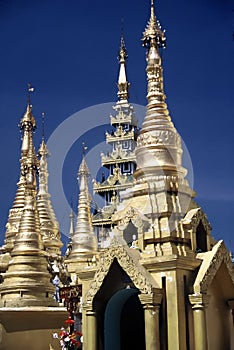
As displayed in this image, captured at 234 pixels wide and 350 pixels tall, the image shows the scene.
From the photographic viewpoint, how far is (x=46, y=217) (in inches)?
869

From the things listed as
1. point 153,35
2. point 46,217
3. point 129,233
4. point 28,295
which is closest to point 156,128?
point 153,35

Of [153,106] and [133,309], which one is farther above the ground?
[153,106]

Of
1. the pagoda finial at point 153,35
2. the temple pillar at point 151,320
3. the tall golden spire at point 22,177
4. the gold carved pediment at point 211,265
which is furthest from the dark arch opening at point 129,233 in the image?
the tall golden spire at point 22,177

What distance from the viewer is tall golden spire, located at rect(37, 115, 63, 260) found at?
67.4 ft

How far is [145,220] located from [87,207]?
9941 mm

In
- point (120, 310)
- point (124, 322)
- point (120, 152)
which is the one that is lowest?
point (124, 322)

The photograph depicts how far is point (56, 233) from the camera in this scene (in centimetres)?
2159

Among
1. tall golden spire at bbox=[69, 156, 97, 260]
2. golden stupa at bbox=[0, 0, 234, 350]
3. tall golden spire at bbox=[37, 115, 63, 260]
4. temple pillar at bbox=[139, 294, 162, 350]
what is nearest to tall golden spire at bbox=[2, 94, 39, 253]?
tall golden spire at bbox=[37, 115, 63, 260]

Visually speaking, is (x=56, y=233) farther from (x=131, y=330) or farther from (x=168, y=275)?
(x=168, y=275)

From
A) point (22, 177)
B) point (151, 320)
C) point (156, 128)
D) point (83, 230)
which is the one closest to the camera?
point (151, 320)

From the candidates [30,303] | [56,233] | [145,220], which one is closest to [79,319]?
[30,303]

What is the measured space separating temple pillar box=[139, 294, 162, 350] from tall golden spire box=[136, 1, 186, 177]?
3081 millimetres

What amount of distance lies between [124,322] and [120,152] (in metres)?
25.3

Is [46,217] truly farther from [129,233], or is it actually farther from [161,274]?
[161,274]
